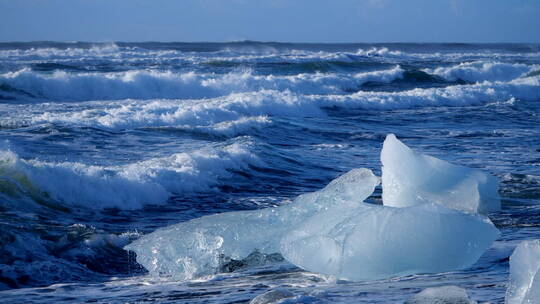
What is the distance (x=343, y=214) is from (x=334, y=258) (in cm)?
45

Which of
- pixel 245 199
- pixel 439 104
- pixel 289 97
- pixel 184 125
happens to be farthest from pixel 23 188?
pixel 439 104

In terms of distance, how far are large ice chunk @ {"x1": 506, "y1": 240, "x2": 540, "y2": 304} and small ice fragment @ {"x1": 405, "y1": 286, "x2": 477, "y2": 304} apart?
0.62 ft

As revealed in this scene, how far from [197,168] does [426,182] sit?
13.3ft

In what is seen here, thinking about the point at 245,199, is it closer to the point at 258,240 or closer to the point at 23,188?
the point at 23,188

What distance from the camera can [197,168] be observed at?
9.33 metres

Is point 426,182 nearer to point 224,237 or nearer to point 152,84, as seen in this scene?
point 224,237

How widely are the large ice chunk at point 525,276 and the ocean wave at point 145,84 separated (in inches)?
778

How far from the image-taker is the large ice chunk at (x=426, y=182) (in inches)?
225

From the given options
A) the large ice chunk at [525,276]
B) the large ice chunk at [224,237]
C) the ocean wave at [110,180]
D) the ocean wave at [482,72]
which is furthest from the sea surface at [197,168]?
the ocean wave at [482,72]

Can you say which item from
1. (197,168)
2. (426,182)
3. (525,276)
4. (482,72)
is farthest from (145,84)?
(525,276)

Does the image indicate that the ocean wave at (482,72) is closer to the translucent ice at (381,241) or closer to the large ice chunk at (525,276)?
the translucent ice at (381,241)

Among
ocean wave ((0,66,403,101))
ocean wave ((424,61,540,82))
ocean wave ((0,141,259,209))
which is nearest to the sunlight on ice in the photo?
ocean wave ((0,141,259,209))

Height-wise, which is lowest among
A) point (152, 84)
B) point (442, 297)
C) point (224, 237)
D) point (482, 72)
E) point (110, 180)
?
point (110, 180)

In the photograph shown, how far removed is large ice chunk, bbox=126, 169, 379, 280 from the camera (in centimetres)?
508
